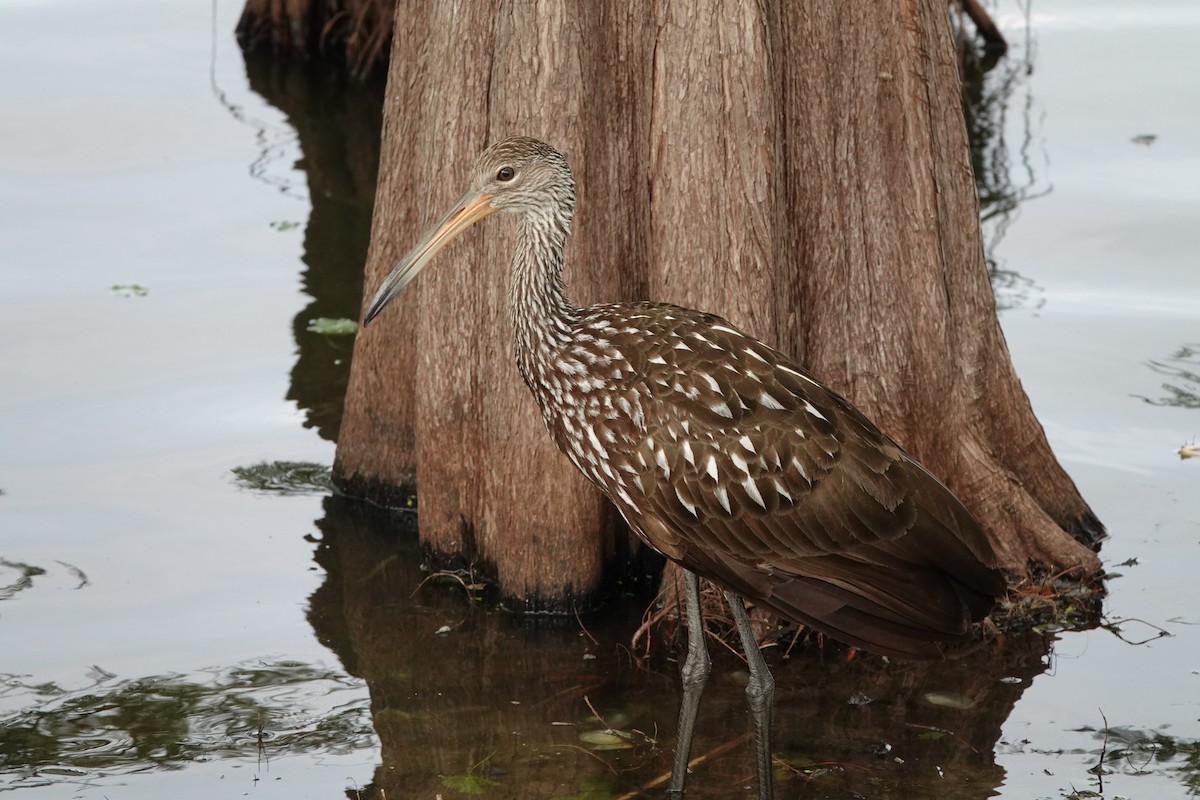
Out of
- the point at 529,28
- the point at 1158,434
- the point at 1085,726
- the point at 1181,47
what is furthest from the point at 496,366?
the point at 1181,47

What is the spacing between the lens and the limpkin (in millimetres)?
5363

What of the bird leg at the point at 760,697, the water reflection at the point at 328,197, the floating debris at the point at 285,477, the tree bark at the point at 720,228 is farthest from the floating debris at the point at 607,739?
the water reflection at the point at 328,197

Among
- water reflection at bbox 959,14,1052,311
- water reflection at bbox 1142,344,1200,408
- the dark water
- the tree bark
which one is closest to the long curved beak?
the tree bark

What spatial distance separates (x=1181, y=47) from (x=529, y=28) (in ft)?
33.6

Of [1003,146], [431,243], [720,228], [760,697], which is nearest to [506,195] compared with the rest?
[431,243]

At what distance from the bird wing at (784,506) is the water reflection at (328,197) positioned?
11.8ft

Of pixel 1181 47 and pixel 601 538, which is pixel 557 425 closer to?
pixel 601 538

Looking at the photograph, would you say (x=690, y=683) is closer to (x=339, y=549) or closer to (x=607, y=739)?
(x=607, y=739)

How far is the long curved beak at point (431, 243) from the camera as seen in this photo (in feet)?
18.9

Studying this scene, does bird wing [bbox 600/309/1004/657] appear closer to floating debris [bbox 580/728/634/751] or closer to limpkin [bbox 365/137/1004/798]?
limpkin [bbox 365/137/1004/798]

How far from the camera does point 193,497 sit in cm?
801

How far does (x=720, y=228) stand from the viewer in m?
6.50

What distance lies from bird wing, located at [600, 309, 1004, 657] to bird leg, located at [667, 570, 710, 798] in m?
0.28

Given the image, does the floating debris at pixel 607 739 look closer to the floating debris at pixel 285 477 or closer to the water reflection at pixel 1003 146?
the floating debris at pixel 285 477
